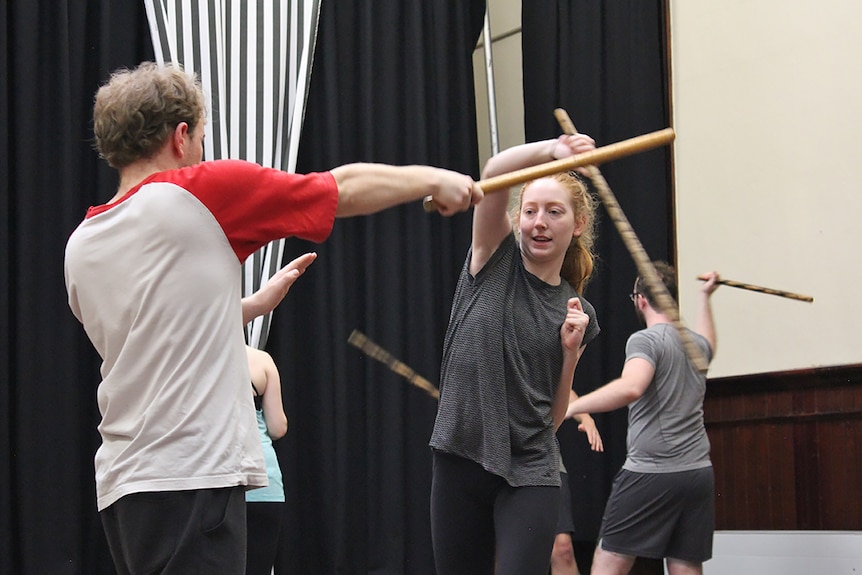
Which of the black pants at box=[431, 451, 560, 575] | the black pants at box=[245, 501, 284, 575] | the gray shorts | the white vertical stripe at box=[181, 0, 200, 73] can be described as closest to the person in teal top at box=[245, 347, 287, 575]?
the black pants at box=[245, 501, 284, 575]

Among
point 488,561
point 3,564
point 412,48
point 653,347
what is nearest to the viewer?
point 488,561

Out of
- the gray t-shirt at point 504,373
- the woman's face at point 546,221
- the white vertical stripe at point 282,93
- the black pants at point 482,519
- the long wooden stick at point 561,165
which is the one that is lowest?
the black pants at point 482,519

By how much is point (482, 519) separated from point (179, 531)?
0.83 m

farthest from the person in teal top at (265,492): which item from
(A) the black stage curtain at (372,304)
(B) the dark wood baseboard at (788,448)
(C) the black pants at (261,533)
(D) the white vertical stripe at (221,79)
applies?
(B) the dark wood baseboard at (788,448)

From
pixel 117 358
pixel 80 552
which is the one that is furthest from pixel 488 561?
pixel 80 552

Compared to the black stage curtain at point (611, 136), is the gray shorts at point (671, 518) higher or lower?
lower

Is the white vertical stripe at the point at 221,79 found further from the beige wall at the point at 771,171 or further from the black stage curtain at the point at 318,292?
the beige wall at the point at 771,171

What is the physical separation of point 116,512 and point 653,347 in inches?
105

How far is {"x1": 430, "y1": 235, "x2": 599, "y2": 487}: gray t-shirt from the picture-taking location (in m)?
2.41

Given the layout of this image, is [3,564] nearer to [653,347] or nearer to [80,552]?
[80,552]

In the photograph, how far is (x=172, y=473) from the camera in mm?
1848

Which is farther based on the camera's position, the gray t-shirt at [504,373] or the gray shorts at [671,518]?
the gray shorts at [671,518]

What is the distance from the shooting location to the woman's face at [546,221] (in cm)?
261

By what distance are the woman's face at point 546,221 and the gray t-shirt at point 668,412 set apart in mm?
1538
